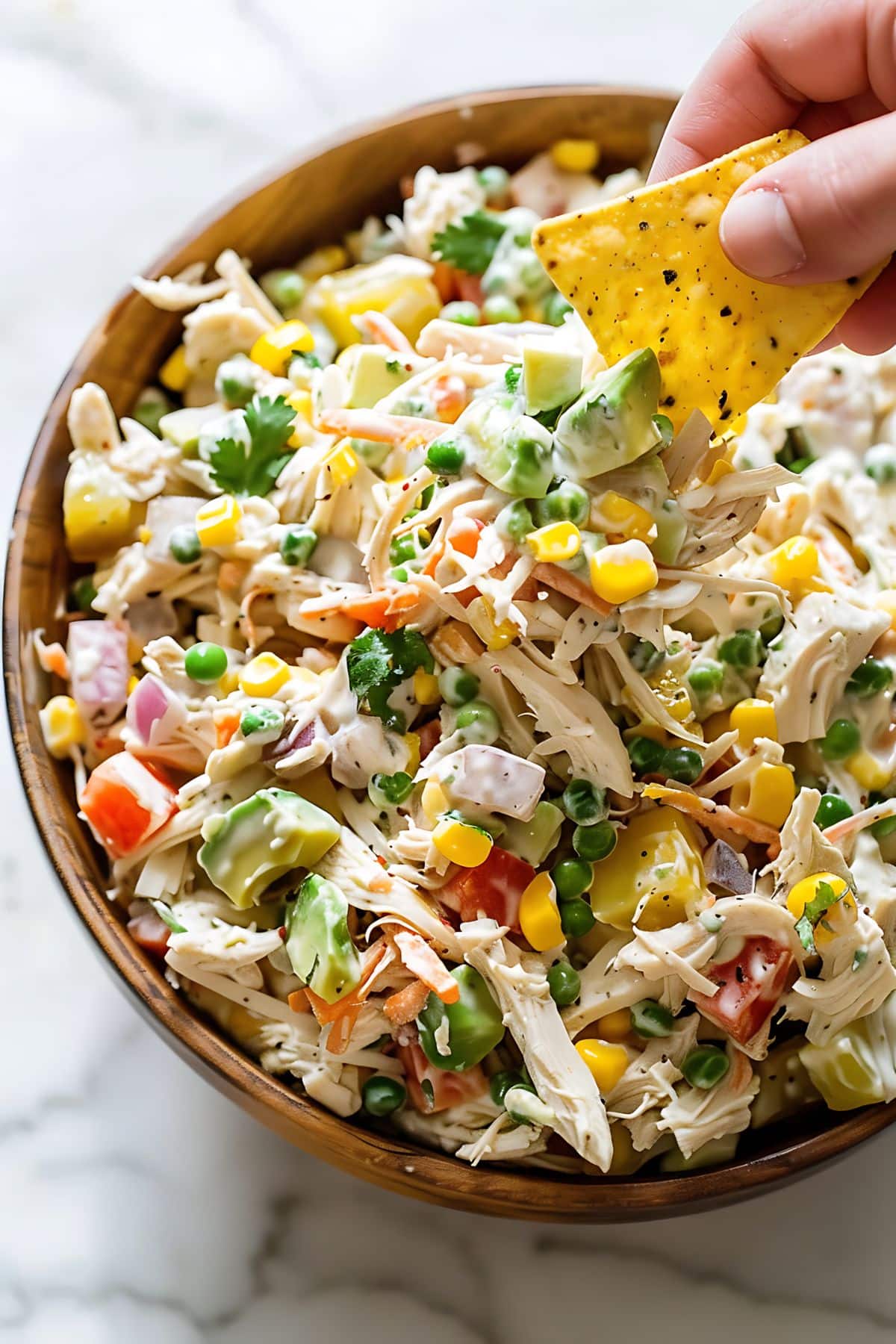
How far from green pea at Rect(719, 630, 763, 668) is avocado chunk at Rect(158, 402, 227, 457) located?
1.14m

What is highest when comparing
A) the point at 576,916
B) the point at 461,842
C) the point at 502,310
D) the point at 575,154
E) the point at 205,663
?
the point at 575,154

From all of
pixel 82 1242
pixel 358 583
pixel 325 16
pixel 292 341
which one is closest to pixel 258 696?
pixel 358 583

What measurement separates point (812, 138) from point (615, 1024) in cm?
170

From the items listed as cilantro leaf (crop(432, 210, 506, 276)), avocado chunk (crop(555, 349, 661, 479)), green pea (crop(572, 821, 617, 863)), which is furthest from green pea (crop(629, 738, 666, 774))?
cilantro leaf (crop(432, 210, 506, 276))

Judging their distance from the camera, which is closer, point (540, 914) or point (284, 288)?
point (540, 914)

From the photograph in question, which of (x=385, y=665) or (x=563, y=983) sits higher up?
(x=385, y=665)

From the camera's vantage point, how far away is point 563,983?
240cm

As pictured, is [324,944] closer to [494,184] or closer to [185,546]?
[185,546]

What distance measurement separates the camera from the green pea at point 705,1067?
7.86 ft

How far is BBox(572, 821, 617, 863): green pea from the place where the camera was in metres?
2.37

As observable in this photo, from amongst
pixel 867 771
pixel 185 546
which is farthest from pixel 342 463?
pixel 867 771

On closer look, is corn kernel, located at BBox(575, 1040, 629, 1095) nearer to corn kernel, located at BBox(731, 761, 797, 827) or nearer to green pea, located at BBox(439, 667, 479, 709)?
corn kernel, located at BBox(731, 761, 797, 827)

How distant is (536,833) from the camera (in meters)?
2.40

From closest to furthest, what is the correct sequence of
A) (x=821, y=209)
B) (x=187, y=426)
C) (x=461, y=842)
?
1. (x=821, y=209)
2. (x=461, y=842)
3. (x=187, y=426)
